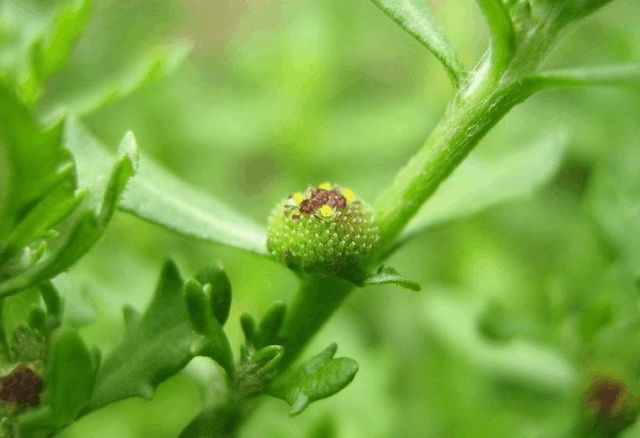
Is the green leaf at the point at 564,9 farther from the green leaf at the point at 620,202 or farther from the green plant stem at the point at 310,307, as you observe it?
the green leaf at the point at 620,202

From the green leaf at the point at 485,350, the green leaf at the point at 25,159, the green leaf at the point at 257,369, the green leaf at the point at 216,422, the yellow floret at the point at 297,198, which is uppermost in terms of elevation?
the green leaf at the point at 25,159

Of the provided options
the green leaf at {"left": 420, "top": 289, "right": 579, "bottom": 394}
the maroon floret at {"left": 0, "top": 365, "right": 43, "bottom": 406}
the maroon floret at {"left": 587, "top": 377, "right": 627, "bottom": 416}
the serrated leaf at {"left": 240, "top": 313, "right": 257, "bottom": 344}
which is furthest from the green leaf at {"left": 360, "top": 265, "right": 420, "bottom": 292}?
the green leaf at {"left": 420, "top": 289, "right": 579, "bottom": 394}

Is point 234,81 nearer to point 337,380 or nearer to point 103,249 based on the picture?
point 103,249

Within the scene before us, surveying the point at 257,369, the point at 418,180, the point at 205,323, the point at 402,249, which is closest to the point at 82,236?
the point at 205,323

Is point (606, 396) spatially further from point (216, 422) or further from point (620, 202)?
point (216, 422)

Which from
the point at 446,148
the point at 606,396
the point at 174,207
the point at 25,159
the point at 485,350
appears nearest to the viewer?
the point at 25,159

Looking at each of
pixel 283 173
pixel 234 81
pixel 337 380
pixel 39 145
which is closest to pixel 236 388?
pixel 337 380

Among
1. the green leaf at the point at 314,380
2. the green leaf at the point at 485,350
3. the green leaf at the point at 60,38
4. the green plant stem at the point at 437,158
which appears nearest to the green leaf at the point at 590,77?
the green plant stem at the point at 437,158
